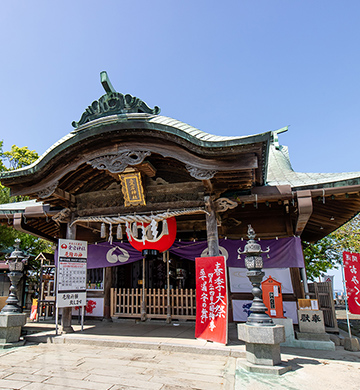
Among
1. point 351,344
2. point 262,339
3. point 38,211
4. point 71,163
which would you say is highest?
point 71,163

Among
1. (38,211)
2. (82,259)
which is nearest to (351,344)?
(82,259)

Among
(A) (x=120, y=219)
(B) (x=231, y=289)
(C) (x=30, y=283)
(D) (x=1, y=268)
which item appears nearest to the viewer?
(A) (x=120, y=219)

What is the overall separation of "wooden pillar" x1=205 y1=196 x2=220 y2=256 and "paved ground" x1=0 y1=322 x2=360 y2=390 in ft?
7.58

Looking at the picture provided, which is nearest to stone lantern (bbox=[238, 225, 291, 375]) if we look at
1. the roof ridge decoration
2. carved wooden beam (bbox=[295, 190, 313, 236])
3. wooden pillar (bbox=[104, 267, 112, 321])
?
carved wooden beam (bbox=[295, 190, 313, 236])

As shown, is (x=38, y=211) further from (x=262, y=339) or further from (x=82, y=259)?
(x=262, y=339)

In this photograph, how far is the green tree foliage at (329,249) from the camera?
19.8 meters

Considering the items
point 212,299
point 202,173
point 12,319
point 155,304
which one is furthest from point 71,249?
point 202,173

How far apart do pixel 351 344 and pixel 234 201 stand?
4.75 meters

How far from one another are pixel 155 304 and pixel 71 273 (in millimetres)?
3775

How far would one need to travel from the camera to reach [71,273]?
→ 8.37 metres

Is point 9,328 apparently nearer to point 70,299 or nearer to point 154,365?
point 70,299

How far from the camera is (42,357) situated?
6.22 meters

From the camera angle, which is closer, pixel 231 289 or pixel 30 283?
pixel 231 289

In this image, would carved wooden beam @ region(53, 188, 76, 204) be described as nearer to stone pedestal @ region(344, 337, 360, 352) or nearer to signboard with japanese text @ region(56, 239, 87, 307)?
signboard with japanese text @ region(56, 239, 87, 307)
